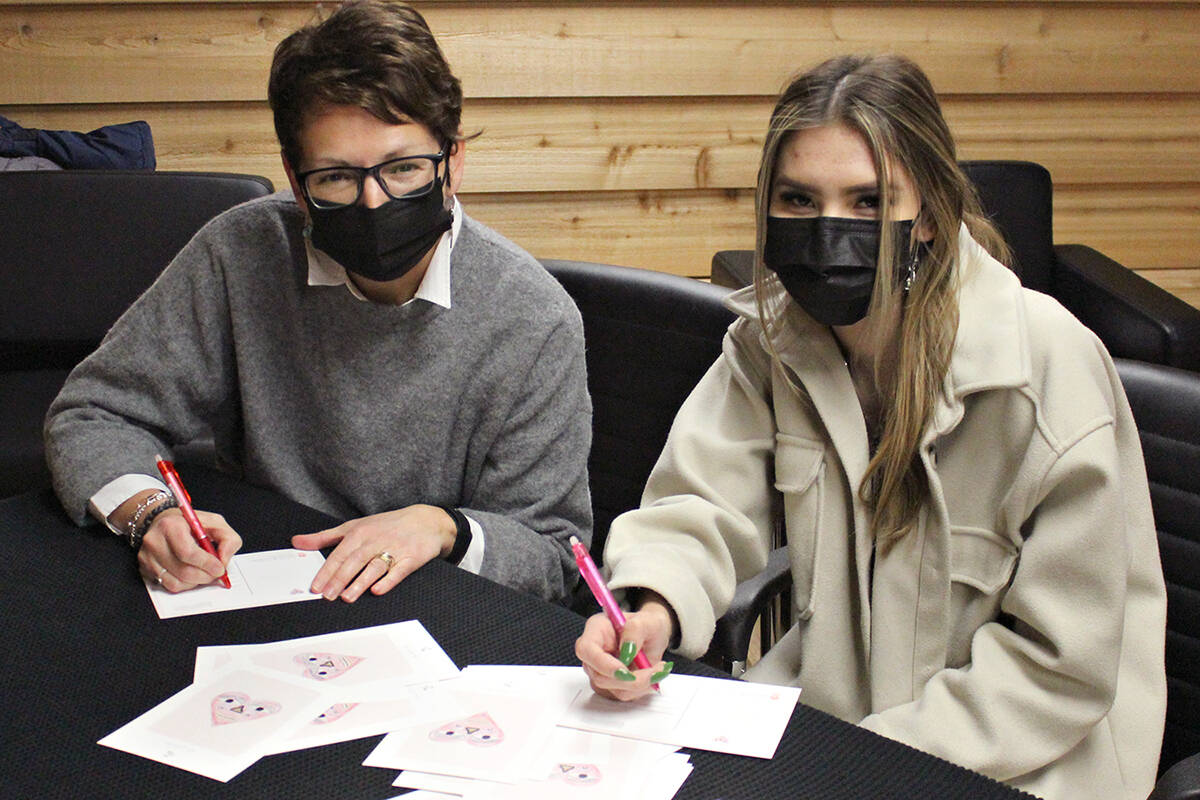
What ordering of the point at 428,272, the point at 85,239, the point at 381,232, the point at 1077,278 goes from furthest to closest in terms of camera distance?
the point at 1077,278 → the point at 85,239 → the point at 428,272 → the point at 381,232

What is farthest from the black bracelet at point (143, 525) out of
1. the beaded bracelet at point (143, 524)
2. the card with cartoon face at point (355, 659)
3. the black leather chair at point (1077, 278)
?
the black leather chair at point (1077, 278)

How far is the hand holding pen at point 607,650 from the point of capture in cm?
106

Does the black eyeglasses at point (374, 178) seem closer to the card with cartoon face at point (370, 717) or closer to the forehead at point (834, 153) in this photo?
the forehead at point (834, 153)

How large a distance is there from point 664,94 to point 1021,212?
107cm

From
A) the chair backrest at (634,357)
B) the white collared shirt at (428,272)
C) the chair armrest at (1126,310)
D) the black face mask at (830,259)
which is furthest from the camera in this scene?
the chair armrest at (1126,310)

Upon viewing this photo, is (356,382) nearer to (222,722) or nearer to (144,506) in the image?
(144,506)

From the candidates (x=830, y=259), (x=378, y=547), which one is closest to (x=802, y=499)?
(x=830, y=259)

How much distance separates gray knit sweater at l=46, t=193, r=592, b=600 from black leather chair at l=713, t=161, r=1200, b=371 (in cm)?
124

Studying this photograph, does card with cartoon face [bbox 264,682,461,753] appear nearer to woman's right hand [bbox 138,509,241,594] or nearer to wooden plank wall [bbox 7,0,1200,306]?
woman's right hand [bbox 138,509,241,594]

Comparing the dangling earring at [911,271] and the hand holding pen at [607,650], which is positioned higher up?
the dangling earring at [911,271]

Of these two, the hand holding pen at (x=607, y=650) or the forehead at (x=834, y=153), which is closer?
the hand holding pen at (x=607, y=650)

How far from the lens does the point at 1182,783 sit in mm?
993

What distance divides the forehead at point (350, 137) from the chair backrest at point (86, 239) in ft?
4.50

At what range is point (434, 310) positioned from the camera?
1.70m
